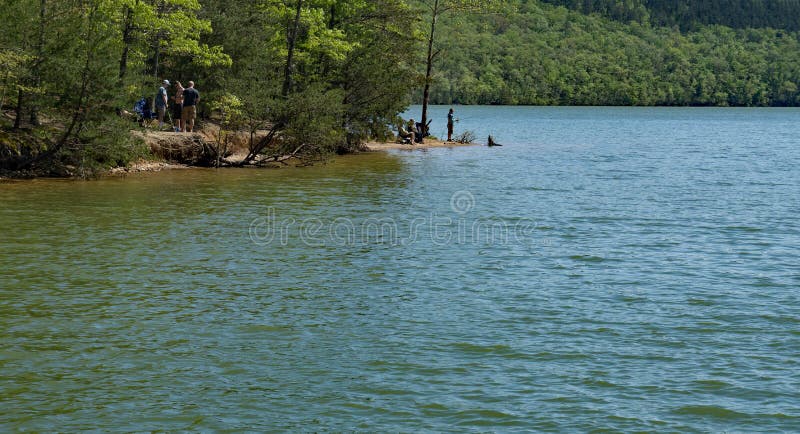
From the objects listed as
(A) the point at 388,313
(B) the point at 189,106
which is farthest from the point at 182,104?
(A) the point at 388,313

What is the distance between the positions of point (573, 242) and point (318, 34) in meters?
29.0

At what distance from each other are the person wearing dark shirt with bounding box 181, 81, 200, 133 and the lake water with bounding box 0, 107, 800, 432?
7635 mm

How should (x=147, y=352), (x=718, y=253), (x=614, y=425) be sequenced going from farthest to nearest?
(x=718, y=253) → (x=147, y=352) → (x=614, y=425)

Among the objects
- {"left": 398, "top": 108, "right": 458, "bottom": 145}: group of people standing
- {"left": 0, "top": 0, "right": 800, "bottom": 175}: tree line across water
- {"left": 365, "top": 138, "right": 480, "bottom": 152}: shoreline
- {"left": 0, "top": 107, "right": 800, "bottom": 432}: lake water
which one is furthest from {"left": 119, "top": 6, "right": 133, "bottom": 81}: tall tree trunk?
{"left": 398, "top": 108, "right": 458, "bottom": 145}: group of people standing

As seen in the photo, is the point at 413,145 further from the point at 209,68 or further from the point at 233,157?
the point at 233,157

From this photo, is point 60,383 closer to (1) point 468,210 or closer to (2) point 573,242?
(2) point 573,242

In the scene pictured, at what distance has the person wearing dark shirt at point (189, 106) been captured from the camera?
126 feet

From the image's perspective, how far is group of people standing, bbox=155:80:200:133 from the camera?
38.5 meters

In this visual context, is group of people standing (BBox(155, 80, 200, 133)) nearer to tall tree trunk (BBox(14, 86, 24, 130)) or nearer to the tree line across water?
the tree line across water

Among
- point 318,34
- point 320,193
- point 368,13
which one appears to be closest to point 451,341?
point 320,193

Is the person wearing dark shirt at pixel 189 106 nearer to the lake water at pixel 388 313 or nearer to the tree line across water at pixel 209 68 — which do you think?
the tree line across water at pixel 209 68

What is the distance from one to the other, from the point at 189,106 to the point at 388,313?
85.0 feet

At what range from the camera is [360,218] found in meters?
27.0

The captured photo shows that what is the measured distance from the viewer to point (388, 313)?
15.8 metres
